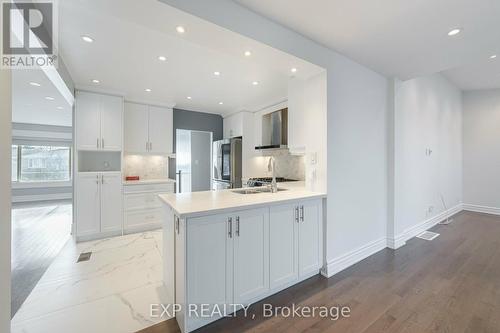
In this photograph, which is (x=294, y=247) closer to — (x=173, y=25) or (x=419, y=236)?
(x=173, y=25)

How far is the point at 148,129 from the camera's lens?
4.46 metres

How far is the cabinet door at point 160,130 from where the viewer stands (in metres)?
4.50

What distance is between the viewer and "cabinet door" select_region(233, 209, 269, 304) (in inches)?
71.8

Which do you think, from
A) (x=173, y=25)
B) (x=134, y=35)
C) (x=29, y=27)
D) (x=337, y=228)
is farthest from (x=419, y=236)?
(x=29, y=27)

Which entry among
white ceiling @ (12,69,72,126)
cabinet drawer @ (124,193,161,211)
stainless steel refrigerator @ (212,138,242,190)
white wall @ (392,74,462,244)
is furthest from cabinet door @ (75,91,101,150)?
white wall @ (392,74,462,244)

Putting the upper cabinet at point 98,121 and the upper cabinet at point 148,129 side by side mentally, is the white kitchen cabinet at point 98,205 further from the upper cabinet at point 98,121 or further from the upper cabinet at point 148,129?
the upper cabinet at point 148,129

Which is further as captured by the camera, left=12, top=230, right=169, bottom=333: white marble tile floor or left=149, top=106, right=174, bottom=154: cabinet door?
left=149, top=106, right=174, bottom=154: cabinet door

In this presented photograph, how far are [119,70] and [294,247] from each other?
10.9 feet

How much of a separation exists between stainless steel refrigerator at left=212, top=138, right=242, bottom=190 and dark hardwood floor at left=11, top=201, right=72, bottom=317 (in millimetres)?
3142

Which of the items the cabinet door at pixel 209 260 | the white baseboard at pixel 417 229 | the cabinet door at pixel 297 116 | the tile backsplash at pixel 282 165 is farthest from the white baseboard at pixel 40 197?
the white baseboard at pixel 417 229

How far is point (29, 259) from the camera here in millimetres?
2896

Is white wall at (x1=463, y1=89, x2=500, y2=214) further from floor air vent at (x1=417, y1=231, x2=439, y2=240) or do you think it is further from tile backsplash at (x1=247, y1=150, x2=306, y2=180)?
tile backsplash at (x1=247, y1=150, x2=306, y2=180)

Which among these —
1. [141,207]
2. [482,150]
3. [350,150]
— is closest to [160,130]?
[141,207]

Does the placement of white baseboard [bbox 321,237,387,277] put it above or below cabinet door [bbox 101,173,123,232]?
below
